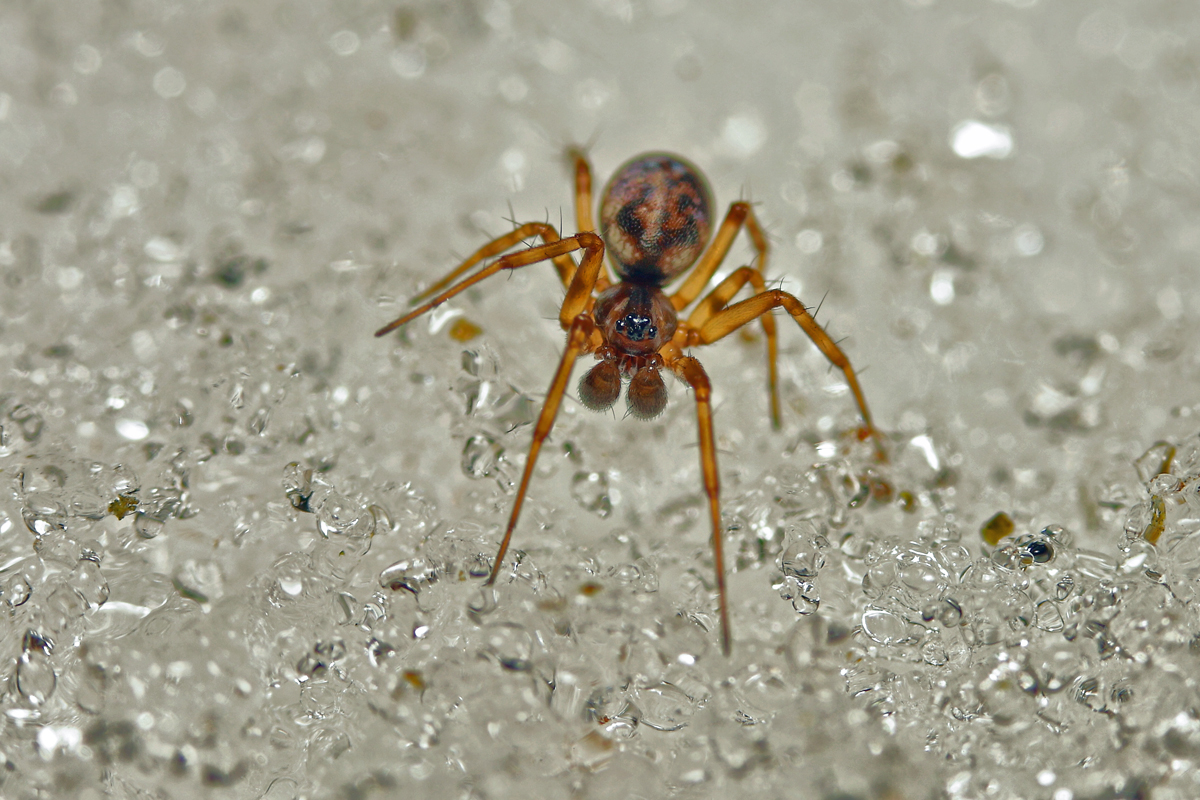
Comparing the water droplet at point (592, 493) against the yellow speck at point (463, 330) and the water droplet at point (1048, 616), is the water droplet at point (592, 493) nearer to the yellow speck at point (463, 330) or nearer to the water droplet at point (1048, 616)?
the yellow speck at point (463, 330)

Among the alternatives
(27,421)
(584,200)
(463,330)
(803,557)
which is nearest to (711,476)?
(803,557)

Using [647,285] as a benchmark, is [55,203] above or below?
below

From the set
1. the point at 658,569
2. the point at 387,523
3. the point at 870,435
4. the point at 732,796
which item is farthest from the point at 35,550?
the point at 870,435

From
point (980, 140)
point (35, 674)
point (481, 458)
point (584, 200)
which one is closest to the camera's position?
point (35, 674)

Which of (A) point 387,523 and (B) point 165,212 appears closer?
(A) point 387,523

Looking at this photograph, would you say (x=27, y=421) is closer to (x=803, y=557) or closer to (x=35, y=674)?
(x=35, y=674)

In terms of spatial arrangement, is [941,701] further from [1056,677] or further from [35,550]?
[35,550]
